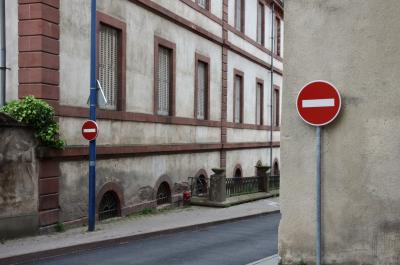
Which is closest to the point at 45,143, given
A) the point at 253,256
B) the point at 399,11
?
the point at 253,256

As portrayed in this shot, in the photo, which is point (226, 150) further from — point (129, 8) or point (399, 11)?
point (399, 11)

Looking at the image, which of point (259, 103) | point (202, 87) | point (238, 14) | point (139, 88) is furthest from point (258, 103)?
point (139, 88)

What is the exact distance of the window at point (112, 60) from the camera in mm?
14656

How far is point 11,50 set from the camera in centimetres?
1231

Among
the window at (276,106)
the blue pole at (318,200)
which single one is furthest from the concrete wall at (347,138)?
the window at (276,106)

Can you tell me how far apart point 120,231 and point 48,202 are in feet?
5.71

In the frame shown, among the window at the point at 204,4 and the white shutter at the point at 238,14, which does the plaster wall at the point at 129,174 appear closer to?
the window at the point at 204,4

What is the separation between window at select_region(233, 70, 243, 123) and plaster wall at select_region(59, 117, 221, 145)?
4543mm

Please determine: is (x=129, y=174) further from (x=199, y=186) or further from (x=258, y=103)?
→ (x=258, y=103)

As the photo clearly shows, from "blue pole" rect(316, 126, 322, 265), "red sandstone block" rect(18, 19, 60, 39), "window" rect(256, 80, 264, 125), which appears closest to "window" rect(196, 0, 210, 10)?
"window" rect(256, 80, 264, 125)

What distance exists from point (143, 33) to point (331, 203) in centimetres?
1110

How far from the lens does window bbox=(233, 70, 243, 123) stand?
1001 inches

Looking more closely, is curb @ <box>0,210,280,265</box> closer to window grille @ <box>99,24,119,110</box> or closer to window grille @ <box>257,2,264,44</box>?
window grille @ <box>99,24,119,110</box>

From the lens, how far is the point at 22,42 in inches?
480
